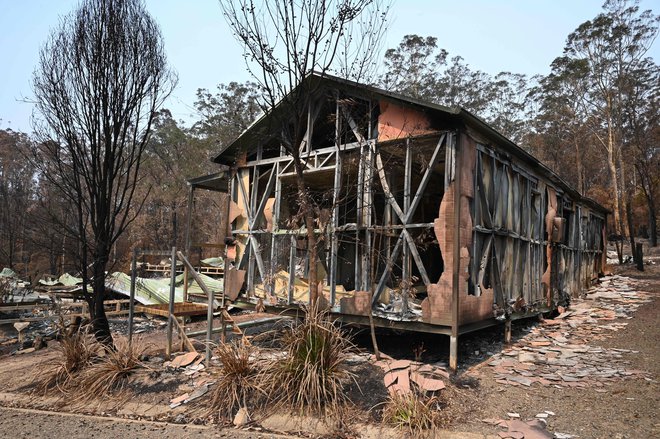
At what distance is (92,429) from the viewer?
549 centimetres

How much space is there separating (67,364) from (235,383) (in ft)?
10.6

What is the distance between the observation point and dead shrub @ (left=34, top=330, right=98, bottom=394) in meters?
6.83

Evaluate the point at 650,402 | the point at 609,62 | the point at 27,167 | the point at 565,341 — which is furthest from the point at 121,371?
the point at 27,167

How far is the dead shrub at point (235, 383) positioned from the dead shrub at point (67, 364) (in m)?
2.72

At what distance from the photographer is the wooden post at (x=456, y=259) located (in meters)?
6.41

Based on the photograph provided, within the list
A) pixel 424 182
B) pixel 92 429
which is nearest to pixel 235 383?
pixel 92 429

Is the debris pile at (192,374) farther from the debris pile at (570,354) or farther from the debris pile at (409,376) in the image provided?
the debris pile at (570,354)

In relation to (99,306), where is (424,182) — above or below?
above

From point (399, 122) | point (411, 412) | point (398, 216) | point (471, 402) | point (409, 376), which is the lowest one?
point (471, 402)

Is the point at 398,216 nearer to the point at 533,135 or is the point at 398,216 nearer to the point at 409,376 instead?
the point at 409,376

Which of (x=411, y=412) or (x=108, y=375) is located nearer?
(x=411, y=412)

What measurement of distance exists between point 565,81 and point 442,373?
3339cm

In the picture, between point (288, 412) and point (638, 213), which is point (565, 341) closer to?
point (288, 412)

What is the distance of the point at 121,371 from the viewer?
6.82m
